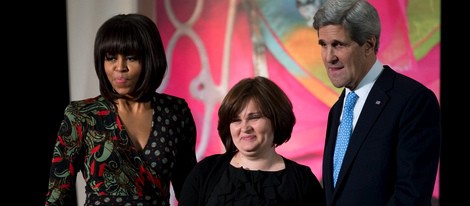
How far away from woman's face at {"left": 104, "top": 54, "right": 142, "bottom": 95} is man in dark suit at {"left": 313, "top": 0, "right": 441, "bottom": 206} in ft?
1.94

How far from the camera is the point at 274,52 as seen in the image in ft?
15.5

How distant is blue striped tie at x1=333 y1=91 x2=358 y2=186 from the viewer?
256cm

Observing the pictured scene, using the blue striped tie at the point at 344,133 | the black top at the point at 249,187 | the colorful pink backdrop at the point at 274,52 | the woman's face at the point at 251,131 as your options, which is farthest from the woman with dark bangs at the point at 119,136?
the colorful pink backdrop at the point at 274,52

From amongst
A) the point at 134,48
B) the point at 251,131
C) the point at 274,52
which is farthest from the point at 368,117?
the point at 274,52

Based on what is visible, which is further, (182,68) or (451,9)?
(182,68)

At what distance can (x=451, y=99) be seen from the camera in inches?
169

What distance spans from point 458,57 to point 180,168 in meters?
2.08

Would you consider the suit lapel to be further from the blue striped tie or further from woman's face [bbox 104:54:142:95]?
woman's face [bbox 104:54:142:95]

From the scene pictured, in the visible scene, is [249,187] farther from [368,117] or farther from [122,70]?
[122,70]

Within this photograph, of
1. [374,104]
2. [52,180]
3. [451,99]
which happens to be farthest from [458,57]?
[52,180]

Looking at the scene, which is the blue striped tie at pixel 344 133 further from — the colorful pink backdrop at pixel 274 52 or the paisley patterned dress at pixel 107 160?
the colorful pink backdrop at pixel 274 52

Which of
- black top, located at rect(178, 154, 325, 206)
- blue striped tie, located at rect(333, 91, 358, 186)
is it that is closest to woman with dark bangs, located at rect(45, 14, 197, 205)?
black top, located at rect(178, 154, 325, 206)

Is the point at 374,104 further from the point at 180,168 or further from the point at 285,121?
the point at 180,168

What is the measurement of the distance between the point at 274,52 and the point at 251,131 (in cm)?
228
